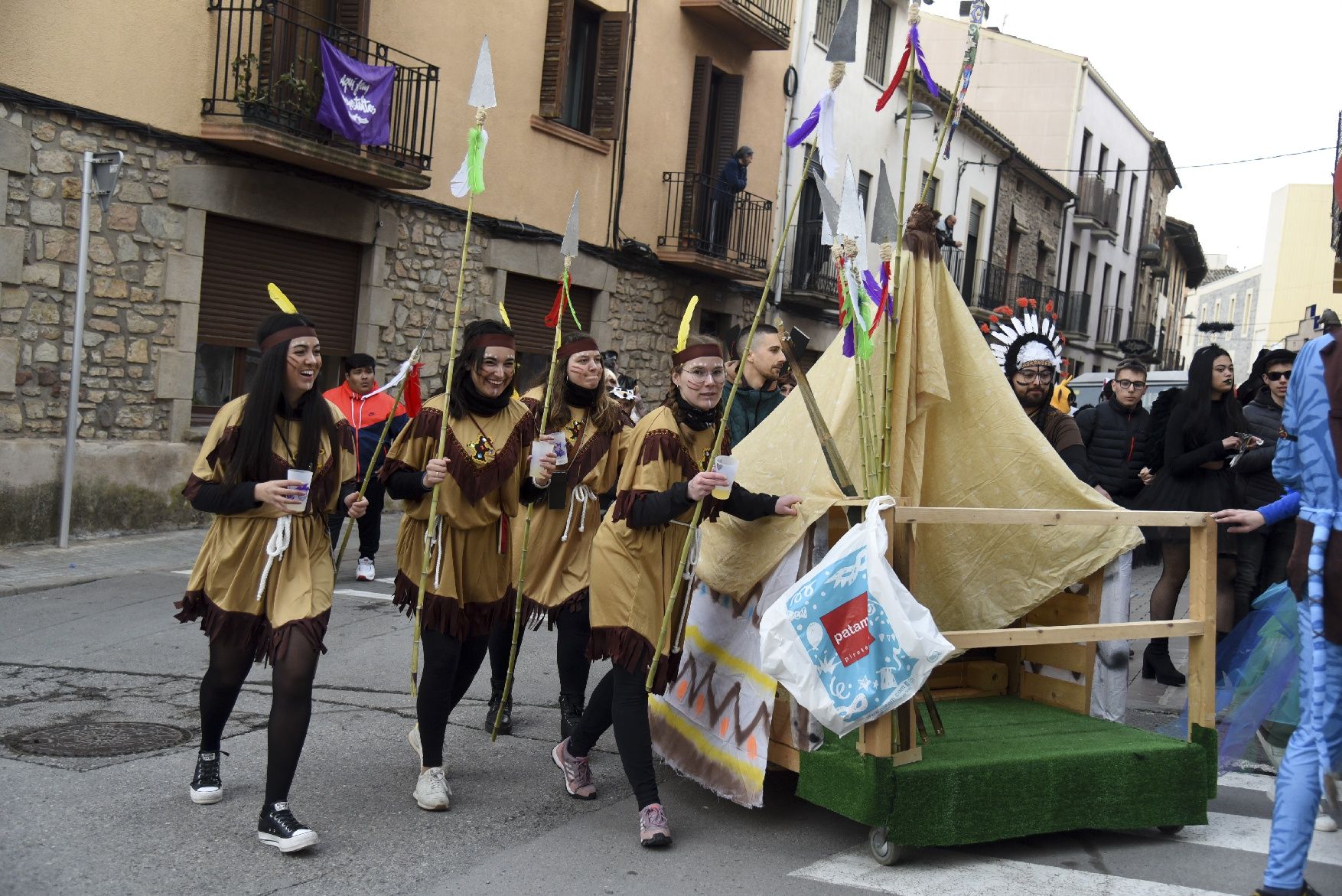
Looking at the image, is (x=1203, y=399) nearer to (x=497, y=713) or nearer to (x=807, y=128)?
(x=807, y=128)

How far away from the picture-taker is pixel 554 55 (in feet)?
50.6

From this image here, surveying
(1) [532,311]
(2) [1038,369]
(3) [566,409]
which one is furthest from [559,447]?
(1) [532,311]

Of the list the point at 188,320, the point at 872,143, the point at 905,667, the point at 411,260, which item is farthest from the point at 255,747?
the point at 872,143

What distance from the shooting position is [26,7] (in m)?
9.99

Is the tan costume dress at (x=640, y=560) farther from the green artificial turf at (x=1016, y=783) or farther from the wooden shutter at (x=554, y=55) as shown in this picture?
the wooden shutter at (x=554, y=55)

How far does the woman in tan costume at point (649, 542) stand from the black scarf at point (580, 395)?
72 centimetres

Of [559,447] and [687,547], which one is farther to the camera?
[559,447]

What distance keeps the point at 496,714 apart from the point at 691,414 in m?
1.85

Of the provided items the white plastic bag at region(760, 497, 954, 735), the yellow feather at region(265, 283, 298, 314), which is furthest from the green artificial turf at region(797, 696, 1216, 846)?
the yellow feather at region(265, 283, 298, 314)

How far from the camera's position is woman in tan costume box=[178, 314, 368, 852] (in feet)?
13.7

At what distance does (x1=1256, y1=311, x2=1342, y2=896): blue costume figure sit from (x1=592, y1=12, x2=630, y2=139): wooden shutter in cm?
1345

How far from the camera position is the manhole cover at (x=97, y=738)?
5023 millimetres

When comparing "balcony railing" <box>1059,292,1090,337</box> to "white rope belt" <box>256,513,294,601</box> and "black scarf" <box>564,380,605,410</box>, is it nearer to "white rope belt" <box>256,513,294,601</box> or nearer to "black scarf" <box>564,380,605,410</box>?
"black scarf" <box>564,380,605,410</box>

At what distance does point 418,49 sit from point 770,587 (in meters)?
10.5
